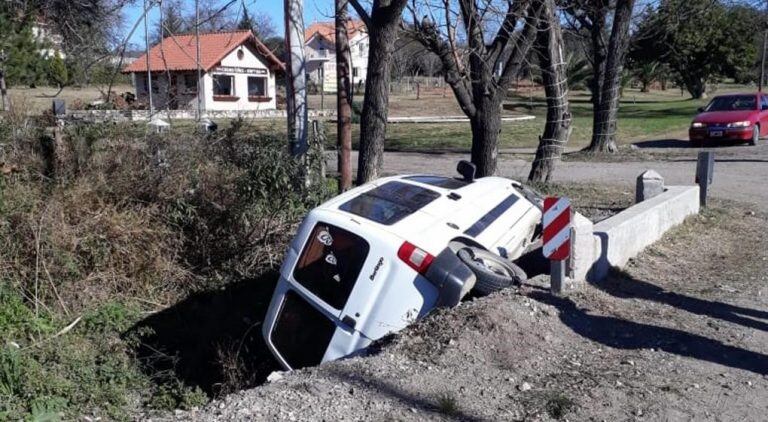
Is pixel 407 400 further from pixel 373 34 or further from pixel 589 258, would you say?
pixel 373 34

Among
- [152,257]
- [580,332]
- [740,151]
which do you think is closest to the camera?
[580,332]

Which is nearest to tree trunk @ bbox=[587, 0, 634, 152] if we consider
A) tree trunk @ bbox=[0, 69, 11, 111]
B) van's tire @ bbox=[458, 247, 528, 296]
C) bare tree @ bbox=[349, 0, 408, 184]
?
bare tree @ bbox=[349, 0, 408, 184]

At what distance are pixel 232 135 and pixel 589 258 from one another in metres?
4.86

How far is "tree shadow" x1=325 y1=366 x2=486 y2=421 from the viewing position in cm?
440

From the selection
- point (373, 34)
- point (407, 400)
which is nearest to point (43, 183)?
point (373, 34)

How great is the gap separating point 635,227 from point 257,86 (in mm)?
44633

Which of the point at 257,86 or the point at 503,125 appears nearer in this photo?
the point at 503,125

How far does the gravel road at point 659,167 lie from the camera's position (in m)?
15.1

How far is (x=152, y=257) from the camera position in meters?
8.62

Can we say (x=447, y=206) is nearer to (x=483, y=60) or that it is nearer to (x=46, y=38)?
(x=483, y=60)

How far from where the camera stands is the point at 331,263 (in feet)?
19.2

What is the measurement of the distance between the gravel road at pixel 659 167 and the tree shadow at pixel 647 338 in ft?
26.7

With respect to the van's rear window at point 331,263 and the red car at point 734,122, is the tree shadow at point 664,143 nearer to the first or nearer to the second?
the red car at point 734,122

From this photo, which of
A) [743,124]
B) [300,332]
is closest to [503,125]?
[743,124]
